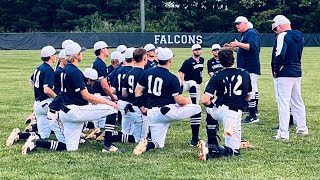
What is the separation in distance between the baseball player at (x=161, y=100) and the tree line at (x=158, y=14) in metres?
53.0

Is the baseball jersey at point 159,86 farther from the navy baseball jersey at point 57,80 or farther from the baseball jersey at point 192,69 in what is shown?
the baseball jersey at point 192,69

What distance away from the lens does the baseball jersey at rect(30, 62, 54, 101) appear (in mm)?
9383

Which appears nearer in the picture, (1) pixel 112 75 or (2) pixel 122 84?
(2) pixel 122 84

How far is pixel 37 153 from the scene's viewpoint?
8688 millimetres

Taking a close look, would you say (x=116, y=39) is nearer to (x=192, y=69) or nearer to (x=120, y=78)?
(x=192, y=69)

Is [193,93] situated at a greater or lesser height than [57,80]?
lesser

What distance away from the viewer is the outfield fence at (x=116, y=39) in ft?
147

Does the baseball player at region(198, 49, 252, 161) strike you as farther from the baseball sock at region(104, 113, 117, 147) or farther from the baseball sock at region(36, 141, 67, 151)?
the baseball sock at region(36, 141, 67, 151)

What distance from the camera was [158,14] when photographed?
218 ft

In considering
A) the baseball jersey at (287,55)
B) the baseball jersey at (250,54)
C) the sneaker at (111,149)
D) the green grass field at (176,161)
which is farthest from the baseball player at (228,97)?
the baseball jersey at (250,54)

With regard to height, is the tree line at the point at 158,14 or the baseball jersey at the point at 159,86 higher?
the tree line at the point at 158,14

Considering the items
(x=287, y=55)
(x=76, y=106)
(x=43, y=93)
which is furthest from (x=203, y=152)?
(x=43, y=93)

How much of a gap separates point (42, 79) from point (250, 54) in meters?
4.78

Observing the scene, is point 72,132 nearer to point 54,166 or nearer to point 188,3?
point 54,166
